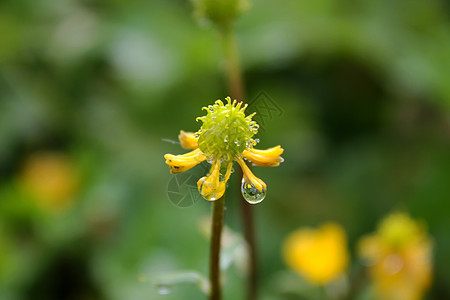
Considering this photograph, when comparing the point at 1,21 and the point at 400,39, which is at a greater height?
the point at 1,21

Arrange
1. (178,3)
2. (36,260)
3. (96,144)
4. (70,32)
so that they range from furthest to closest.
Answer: (178,3) → (70,32) → (96,144) → (36,260)

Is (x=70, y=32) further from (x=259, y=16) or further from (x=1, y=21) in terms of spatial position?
(x=259, y=16)

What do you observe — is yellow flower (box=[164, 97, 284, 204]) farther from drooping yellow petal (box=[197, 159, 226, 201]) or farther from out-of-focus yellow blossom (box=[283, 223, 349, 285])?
out-of-focus yellow blossom (box=[283, 223, 349, 285])

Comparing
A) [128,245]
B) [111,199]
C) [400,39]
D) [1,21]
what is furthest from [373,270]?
[1,21]

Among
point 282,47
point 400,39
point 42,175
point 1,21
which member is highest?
point 1,21

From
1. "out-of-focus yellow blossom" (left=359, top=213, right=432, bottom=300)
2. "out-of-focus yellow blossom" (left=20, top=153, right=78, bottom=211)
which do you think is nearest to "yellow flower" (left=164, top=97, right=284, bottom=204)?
"out-of-focus yellow blossom" (left=359, top=213, right=432, bottom=300)

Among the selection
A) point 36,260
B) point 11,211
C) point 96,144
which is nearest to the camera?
point 36,260

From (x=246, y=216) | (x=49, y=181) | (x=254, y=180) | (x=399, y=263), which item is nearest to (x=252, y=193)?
(x=254, y=180)
